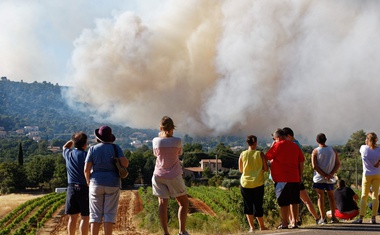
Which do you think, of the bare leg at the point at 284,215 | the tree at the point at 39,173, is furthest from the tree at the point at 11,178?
the bare leg at the point at 284,215

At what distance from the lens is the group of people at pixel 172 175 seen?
7.65 meters

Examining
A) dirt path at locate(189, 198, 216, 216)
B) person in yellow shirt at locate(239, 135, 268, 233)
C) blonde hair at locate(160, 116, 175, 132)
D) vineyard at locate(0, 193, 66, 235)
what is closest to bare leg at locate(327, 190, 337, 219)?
person in yellow shirt at locate(239, 135, 268, 233)

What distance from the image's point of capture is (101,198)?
7676mm

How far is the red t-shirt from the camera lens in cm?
926

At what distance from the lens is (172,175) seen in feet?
26.9

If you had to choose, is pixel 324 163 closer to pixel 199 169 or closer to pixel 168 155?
pixel 168 155

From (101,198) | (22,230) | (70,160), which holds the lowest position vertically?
(22,230)

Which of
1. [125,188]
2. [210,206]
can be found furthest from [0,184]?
[210,206]

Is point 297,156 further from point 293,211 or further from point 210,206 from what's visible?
point 210,206

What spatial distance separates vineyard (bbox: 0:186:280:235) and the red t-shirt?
16.6m

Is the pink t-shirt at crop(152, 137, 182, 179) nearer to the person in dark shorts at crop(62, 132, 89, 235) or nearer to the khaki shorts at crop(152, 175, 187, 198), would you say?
the khaki shorts at crop(152, 175, 187, 198)

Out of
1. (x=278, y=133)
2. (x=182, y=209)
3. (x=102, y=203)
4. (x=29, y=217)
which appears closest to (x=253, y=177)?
(x=278, y=133)

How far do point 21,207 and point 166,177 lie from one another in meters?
52.0

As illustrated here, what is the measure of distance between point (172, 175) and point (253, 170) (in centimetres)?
175
